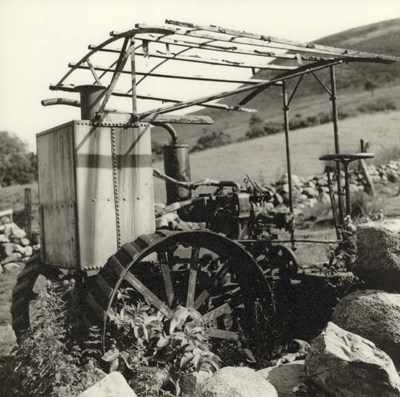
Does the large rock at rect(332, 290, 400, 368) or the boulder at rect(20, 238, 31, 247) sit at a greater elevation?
the boulder at rect(20, 238, 31, 247)

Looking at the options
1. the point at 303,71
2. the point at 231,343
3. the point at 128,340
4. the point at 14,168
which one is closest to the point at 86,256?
the point at 128,340

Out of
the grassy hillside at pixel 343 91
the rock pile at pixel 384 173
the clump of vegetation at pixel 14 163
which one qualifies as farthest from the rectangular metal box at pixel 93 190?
the clump of vegetation at pixel 14 163

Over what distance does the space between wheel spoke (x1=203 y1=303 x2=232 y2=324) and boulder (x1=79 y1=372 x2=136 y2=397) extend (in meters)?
1.70

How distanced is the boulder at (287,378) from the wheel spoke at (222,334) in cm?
98

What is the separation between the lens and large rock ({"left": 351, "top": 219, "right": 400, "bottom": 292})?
5.68 m

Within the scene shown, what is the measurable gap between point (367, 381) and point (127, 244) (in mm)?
2374

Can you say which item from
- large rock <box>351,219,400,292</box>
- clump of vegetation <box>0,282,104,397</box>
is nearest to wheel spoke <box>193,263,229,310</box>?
large rock <box>351,219,400,292</box>

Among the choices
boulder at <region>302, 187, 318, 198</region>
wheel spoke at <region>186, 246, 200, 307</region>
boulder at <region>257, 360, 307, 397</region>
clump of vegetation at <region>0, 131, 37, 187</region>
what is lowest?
boulder at <region>257, 360, 307, 397</region>

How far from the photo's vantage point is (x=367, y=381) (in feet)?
14.6

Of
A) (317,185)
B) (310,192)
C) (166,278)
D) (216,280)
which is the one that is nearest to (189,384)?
(166,278)

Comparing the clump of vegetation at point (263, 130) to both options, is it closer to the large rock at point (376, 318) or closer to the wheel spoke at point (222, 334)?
the wheel spoke at point (222, 334)

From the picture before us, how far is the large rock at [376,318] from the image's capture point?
5348 millimetres

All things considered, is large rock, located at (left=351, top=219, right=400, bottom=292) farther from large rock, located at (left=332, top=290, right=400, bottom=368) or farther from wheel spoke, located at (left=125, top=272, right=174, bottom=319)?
wheel spoke, located at (left=125, top=272, right=174, bottom=319)

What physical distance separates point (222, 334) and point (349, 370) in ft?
5.80
